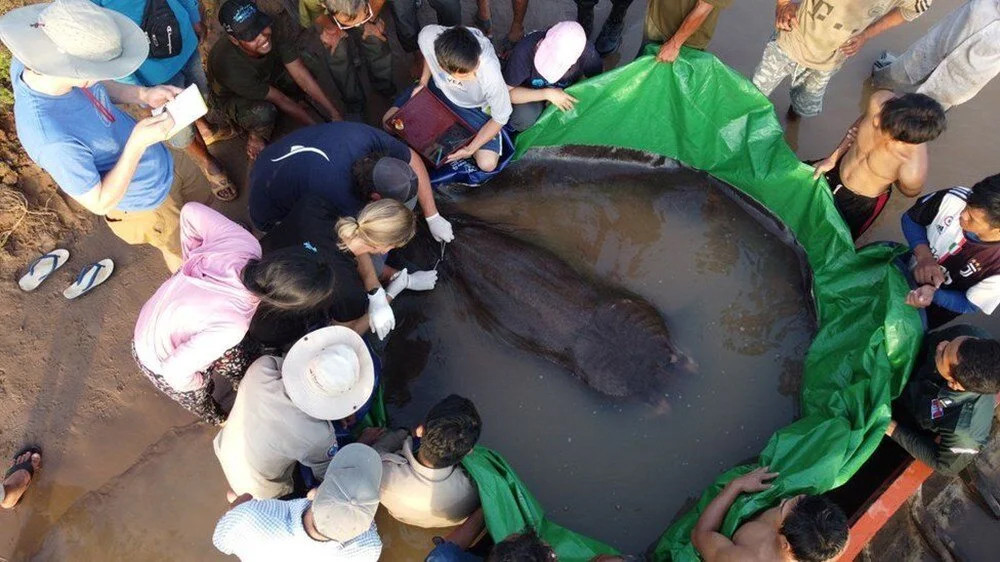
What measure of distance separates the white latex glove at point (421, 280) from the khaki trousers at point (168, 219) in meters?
1.25

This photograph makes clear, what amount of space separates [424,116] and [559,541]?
2.56m

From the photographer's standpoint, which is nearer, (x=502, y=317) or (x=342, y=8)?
(x=342, y=8)

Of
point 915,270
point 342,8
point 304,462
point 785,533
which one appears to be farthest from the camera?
point 342,8

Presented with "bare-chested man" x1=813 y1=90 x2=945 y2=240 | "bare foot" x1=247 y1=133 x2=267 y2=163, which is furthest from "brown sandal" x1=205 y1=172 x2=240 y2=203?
"bare-chested man" x1=813 y1=90 x2=945 y2=240

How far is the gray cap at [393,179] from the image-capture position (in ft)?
9.62

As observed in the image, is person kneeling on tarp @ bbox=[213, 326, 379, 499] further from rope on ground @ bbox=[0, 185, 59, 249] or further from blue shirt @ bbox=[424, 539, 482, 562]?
rope on ground @ bbox=[0, 185, 59, 249]

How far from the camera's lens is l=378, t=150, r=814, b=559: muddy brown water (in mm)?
3426

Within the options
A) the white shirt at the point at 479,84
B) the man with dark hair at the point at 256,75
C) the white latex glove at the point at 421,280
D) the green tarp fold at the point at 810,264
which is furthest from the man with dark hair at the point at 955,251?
the man with dark hair at the point at 256,75

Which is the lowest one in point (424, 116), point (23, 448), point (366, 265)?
point (23, 448)

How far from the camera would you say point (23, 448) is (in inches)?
134

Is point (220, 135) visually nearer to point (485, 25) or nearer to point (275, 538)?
point (485, 25)

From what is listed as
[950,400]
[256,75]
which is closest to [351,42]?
[256,75]

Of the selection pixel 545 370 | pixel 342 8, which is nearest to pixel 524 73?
pixel 342 8

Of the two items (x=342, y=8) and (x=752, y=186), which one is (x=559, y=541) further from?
(x=342, y=8)
